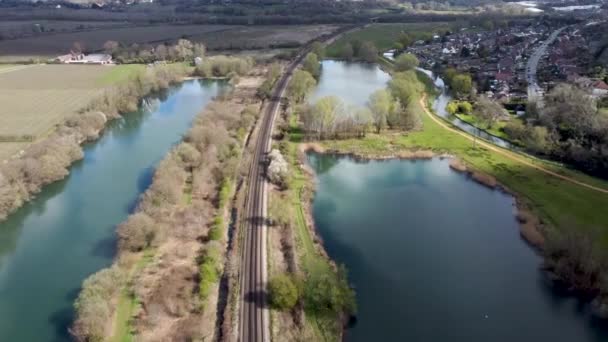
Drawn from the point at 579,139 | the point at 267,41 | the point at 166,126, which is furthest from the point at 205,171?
the point at 267,41

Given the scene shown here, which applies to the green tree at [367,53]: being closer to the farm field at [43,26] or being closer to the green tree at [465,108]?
the green tree at [465,108]

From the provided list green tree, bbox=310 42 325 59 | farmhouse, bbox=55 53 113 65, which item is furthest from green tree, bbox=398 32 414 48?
farmhouse, bbox=55 53 113 65

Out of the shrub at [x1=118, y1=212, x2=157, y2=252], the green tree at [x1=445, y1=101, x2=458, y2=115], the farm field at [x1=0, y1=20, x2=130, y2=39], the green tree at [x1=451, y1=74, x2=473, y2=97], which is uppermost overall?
the farm field at [x1=0, y1=20, x2=130, y2=39]

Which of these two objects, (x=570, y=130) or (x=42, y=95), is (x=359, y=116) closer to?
(x=570, y=130)

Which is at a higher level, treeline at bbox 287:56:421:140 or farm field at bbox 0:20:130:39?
farm field at bbox 0:20:130:39

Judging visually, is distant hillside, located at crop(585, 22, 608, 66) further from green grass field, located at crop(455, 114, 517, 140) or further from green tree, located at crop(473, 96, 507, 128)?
green grass field, located at crop(455, 114, 517, 140)

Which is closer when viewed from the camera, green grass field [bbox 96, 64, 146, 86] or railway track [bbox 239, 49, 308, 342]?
railway track [bbox 239, 49, 308, 342]

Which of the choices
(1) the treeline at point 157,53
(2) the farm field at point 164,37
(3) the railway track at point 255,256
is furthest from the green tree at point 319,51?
(3) the railway track at point 255,256
